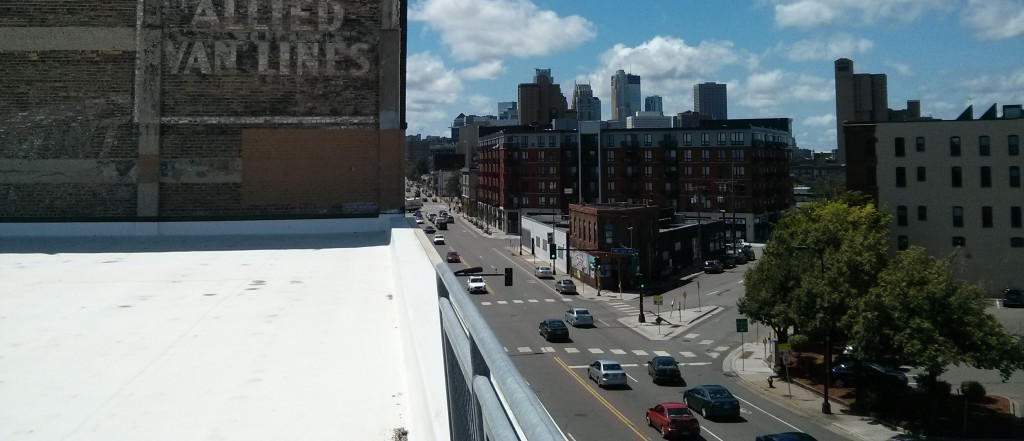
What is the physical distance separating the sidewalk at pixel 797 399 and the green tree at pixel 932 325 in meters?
2.28

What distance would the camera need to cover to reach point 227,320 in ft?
18.5

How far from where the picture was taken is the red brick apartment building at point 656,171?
75.6 meters

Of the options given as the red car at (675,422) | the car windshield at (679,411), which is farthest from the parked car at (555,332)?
the car windshield at (679,411)

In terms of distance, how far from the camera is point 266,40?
1503 centimetres

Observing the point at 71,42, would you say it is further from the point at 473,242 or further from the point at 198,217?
the point at 473,242

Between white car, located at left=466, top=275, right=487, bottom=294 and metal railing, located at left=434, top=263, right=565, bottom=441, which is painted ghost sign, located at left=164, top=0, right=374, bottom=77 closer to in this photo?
metal railing, located at left=434, top=263, right=565, bottom=441

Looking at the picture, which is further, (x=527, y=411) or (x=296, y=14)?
(x=296, y=14)

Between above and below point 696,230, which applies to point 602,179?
above

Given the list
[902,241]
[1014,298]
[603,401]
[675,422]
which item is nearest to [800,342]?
[603,401]

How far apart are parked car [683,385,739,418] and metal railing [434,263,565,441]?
2036 cm

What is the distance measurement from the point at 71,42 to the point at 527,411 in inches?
663

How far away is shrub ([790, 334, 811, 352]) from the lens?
101ft

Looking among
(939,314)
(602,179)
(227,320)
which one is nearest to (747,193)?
(602,179)

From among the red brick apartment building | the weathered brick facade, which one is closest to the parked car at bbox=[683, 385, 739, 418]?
the weathered brick facade
